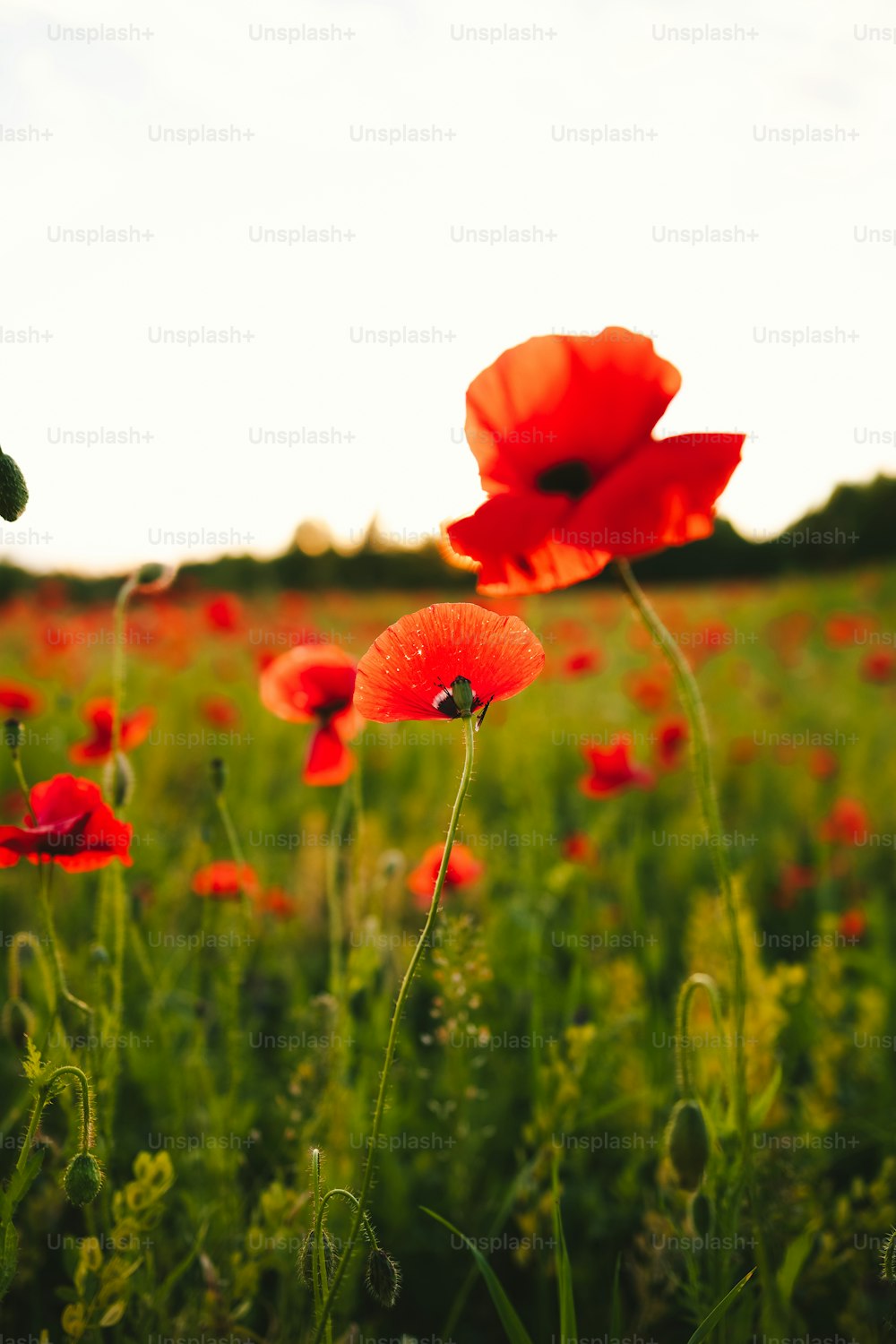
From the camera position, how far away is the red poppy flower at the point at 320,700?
1805mm

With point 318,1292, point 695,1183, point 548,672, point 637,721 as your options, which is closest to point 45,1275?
point 318,1292

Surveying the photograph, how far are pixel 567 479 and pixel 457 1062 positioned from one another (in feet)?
4.18

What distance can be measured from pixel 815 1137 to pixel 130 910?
5.10 ft

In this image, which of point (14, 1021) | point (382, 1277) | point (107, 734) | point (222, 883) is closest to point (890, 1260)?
point (382, 1277)

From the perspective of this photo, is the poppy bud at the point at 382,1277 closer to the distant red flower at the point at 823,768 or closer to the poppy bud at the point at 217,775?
the poppy bud at the point at 217,775

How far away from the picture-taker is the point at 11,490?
42.4 inches

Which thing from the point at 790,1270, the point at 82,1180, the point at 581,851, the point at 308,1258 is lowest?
the point at 790,1270

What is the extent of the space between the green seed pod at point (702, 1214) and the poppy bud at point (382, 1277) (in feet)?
1.61

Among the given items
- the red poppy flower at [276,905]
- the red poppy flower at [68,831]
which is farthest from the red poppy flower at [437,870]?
the red poppy flower at [68,831]

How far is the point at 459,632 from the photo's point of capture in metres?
0.98

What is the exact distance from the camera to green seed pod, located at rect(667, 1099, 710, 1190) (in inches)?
47.9

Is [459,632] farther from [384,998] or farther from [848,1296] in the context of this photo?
[848,1296]

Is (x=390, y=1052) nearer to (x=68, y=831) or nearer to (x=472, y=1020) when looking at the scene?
(x=68, y=831)

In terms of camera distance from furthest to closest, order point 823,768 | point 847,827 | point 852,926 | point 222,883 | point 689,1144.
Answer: point 823,768, point 847,827, point 852,926, point 222,883, point 689,1144
